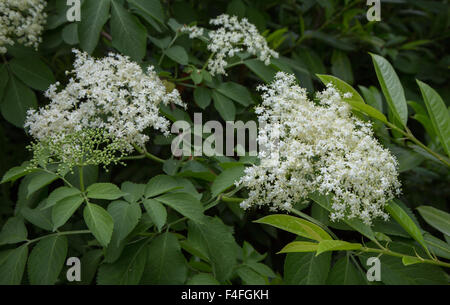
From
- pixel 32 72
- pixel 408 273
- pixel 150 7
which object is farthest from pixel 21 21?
pixel 408 273

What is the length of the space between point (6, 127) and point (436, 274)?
8.57ft

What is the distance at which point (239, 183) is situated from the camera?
147 centimetres

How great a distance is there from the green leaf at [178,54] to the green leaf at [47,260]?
0.90 meters

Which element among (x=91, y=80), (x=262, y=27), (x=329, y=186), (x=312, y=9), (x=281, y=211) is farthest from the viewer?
(x=312, y=9)

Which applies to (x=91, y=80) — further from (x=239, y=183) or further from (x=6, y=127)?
(x=6, y=127)

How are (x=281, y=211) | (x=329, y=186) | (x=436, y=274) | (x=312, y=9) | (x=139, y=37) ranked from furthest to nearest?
(x=312, y=9) < (x=139, y=37) < (x=281, y=211) < (x=436, y=274) < (x=329, y=186)

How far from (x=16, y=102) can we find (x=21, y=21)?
378 mm

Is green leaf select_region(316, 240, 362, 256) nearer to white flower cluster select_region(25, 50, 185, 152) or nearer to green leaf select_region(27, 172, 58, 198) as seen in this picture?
white flower cluster select_region(25, 50, 185, 152)

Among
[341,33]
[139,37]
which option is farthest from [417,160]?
[139,37]

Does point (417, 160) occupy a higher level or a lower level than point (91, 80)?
lower

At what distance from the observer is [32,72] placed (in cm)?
198

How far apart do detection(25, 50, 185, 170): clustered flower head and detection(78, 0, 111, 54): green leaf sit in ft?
0.47

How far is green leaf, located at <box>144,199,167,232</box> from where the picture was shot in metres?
1.37

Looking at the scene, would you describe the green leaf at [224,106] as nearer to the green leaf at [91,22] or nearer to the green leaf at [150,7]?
the green leaf at [150,7]
